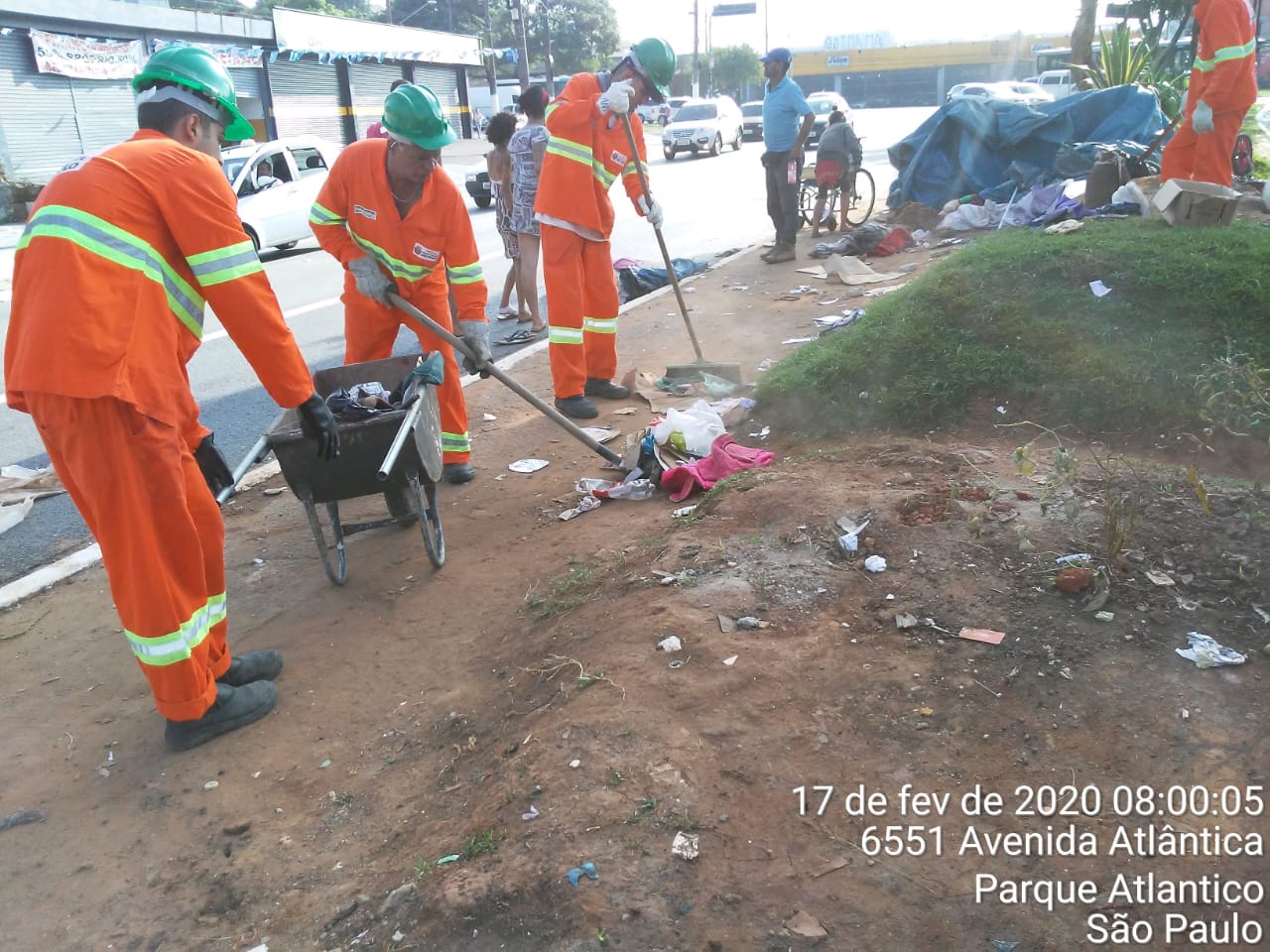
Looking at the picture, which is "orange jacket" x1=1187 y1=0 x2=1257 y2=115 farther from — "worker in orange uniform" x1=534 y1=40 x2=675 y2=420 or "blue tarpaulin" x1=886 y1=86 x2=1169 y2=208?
"worker in orange uniform" x1=534 y1=40 x2=675 y2=420

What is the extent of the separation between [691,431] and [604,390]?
57.1 inches

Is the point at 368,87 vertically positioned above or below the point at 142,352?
above

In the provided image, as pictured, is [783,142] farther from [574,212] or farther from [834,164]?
[574,212]

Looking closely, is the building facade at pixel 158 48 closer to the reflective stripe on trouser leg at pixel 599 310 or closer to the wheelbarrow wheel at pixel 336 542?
the reflective stripe on trouser leg at pixel 599 310

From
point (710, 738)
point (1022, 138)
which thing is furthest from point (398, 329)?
point (1022, 138)

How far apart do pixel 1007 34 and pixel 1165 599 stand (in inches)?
2560

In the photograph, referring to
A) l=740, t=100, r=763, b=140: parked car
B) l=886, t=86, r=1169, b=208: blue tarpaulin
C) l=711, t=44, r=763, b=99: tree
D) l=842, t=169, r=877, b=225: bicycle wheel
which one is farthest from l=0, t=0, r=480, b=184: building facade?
l=711, t=44, r=763, b=99: tree

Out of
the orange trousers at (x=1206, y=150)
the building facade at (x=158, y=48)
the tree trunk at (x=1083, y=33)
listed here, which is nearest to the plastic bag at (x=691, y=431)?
the orange trousers at (x=1206, y=150)

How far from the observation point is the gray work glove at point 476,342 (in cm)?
449

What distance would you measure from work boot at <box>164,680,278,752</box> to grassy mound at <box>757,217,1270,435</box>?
2864 mm

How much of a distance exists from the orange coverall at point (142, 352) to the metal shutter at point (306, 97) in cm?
2698

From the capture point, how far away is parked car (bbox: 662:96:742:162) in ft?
90.4

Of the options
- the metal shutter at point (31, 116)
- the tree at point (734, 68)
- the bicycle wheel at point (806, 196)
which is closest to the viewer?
the bicycle wheel at point (806, 196)

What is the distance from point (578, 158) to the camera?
5.62 m
